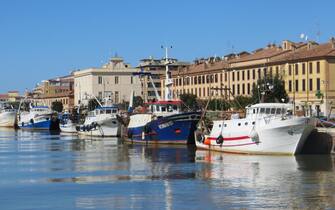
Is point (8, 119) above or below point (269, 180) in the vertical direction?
above

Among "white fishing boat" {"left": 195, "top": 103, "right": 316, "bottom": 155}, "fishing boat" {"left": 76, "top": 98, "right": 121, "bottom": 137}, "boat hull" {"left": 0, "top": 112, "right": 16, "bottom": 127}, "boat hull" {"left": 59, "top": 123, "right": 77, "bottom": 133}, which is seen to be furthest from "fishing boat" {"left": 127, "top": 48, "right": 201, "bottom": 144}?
"boat hull" {"left": 0, "top": 112, "right": 16, "bottom": 127}

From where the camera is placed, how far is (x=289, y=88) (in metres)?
139

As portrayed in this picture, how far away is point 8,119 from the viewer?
189m

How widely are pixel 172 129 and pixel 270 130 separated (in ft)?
75.1

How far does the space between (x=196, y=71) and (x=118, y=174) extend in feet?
413

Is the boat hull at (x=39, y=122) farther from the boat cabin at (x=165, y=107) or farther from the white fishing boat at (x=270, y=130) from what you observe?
the white fishing boat at (x=270, y=130)

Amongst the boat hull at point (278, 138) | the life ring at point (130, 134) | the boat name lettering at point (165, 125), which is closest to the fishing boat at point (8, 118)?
the life ring at point (130, 134)

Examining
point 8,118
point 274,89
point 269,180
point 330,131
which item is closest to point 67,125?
point 274,89

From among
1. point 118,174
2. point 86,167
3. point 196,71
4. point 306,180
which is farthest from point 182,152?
point 196,71

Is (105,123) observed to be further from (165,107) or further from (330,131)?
(330,131)

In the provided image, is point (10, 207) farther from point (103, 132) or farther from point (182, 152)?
point (103, 132)

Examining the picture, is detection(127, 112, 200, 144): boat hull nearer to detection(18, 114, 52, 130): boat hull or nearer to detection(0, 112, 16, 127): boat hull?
detection(18, 114, 52, 130): boat hull

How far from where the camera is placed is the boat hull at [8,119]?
187 m

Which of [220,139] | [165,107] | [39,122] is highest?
[165,107]
